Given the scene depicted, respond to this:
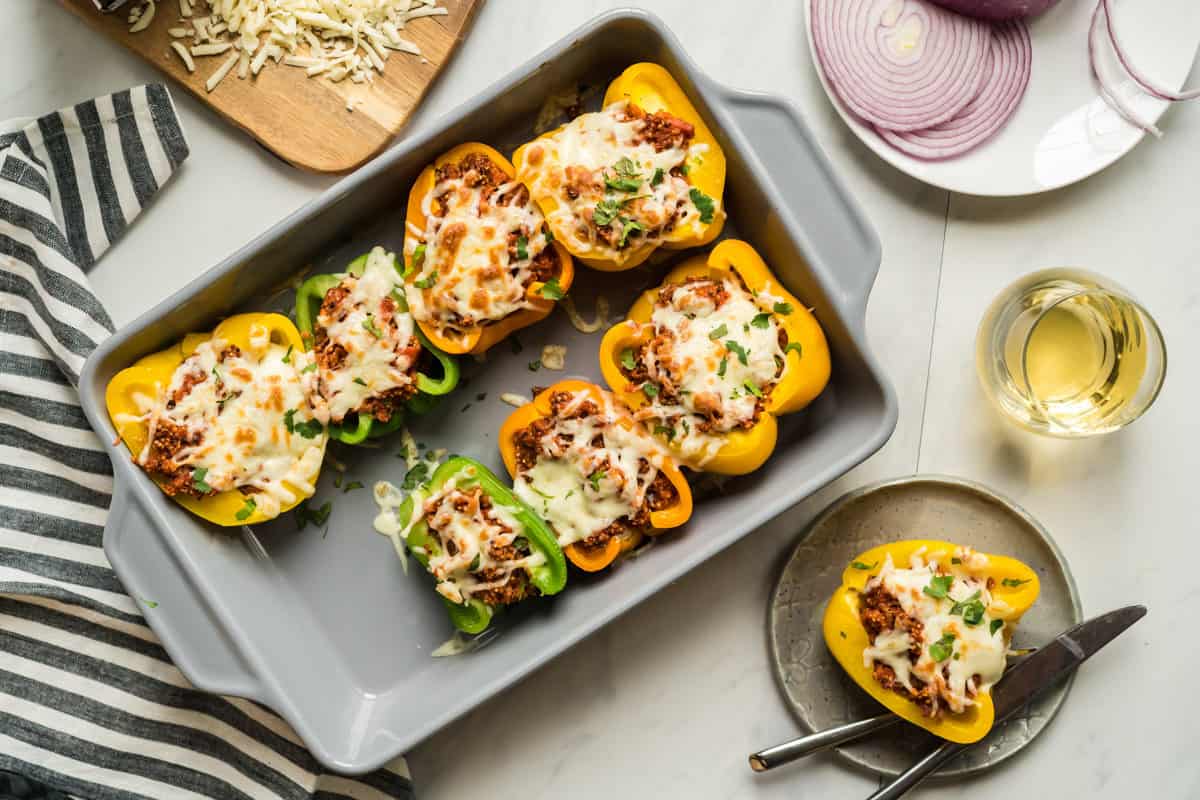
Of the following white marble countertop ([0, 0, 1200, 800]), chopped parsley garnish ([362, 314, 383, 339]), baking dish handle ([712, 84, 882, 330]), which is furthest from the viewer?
white marble countertop ([0, 0, 1200, 800])

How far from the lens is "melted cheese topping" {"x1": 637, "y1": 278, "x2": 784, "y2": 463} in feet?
7.62

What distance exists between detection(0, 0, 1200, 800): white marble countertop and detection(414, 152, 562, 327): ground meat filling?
266 mm

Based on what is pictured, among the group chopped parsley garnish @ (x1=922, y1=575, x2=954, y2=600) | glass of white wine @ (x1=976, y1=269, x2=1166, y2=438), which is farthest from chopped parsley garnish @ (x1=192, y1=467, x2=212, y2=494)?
glass of white wine @ (x1=976, y1=269, x2=1166, y2=438)

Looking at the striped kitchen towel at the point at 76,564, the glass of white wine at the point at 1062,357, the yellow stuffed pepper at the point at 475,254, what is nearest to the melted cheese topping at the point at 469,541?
the yellow stuffed pepper at the point at 475,254

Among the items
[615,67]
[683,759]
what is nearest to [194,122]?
[615,67]

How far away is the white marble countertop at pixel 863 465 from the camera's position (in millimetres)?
2596

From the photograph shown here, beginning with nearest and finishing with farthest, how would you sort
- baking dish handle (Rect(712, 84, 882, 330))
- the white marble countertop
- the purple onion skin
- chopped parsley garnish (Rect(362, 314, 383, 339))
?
baking dish handle (Rect(712, 84, 882, 330))
chopped parsley garnish (Rect(362, 314, 383, 339))
the purple onion skin
the white marble countertop

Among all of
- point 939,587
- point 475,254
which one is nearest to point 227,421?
point 475,254

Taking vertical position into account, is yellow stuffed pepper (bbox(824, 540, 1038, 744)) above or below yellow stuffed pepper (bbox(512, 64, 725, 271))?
below

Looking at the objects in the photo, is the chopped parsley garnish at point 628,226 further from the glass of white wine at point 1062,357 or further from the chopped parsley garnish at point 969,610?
the chopped parsley garnish at point 969,610

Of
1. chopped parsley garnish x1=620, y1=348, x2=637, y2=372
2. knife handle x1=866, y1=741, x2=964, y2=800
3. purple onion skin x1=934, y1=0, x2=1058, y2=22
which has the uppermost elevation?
purple onion skin x1=934, y1=0, x2=1058, y2=22

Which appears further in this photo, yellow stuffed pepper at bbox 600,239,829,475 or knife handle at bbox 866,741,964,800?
knife handle at bbox 866,741,964,800

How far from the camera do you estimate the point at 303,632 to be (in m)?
2.54

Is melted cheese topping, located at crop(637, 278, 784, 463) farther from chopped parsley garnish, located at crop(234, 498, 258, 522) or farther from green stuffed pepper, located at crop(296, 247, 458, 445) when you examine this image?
chopped parsley garnish, located at crop(234, 498, 258, 522)
